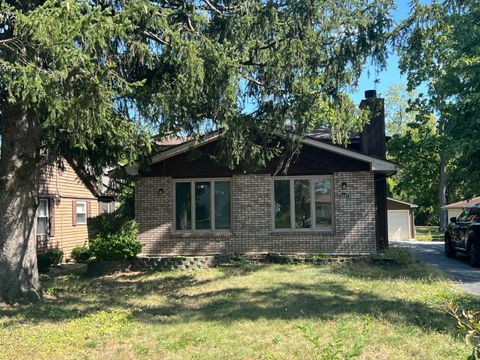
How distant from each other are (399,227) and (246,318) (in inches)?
1087

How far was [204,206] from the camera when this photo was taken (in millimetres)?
15398

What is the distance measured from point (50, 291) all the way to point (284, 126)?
255 inches

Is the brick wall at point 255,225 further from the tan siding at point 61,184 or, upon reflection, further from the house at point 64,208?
the tan siding at point 61,184

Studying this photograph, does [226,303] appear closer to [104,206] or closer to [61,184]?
[61,184]

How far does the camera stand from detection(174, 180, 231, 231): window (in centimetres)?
1532

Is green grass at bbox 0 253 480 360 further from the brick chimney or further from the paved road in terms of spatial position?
the brick chimney

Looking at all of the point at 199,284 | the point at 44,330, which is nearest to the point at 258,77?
the point at 199,284

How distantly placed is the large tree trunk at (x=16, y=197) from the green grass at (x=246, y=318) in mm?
481

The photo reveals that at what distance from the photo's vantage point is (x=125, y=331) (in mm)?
6969


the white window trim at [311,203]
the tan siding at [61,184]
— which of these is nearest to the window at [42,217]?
the tan siding at [61,184]

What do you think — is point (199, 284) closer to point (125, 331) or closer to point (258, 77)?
point (125, 331)

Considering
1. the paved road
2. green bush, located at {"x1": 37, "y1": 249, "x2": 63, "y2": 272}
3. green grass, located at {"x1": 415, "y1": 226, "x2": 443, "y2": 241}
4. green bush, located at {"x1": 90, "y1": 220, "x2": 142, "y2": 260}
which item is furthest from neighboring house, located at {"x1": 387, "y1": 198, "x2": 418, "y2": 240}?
green bush, located at {"x1": 37, "y1": 249, "x2": 63, "y2": 272}

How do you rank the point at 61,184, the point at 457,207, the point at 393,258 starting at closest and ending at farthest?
the point at 393,258 → the point at 61,184 → the point at 457,207

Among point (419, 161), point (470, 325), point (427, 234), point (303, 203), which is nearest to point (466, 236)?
point (303, 203)
